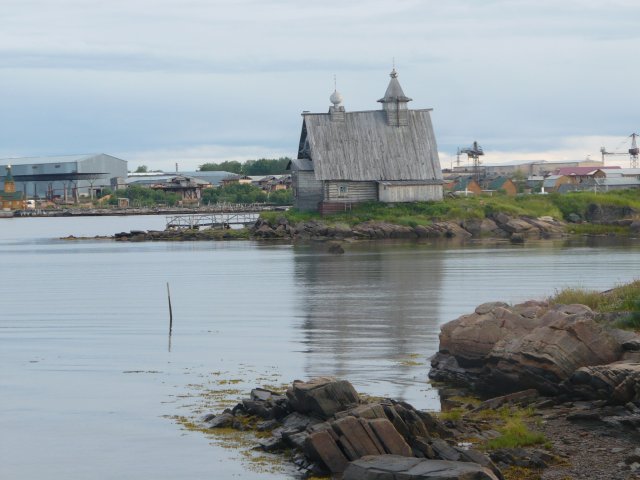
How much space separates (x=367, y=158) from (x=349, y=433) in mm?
62128

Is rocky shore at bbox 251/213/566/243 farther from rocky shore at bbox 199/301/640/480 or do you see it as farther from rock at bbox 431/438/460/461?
rock at bbox 431/438/460/461

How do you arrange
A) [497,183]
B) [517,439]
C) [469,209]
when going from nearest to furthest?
[517,439] → [469,209] → [497,183]

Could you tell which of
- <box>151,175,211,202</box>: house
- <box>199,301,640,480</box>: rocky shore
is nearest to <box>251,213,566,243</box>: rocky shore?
<box>199,301,640,480</box>: rocky shore

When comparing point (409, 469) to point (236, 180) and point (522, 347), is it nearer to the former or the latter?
point (522, 347)

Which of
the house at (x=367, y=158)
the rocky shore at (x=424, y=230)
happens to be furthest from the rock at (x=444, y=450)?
the house at (x=367, y=158)

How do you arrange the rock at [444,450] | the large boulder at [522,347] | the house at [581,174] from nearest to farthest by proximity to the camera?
the rock at [444,450] → the large boulder at [522,347] → the house at [581,174]

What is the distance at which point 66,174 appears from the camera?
184 metres

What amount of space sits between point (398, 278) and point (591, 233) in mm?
33955

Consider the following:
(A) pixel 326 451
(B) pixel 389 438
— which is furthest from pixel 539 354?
(A) pixel 326 451

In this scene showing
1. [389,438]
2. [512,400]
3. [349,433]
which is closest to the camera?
[389,438]

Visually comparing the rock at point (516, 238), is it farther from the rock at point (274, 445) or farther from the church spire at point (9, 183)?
the church spire at point (9, 183)

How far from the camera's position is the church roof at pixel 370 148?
77.4m

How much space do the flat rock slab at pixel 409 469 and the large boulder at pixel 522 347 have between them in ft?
17.5

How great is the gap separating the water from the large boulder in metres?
1.17
